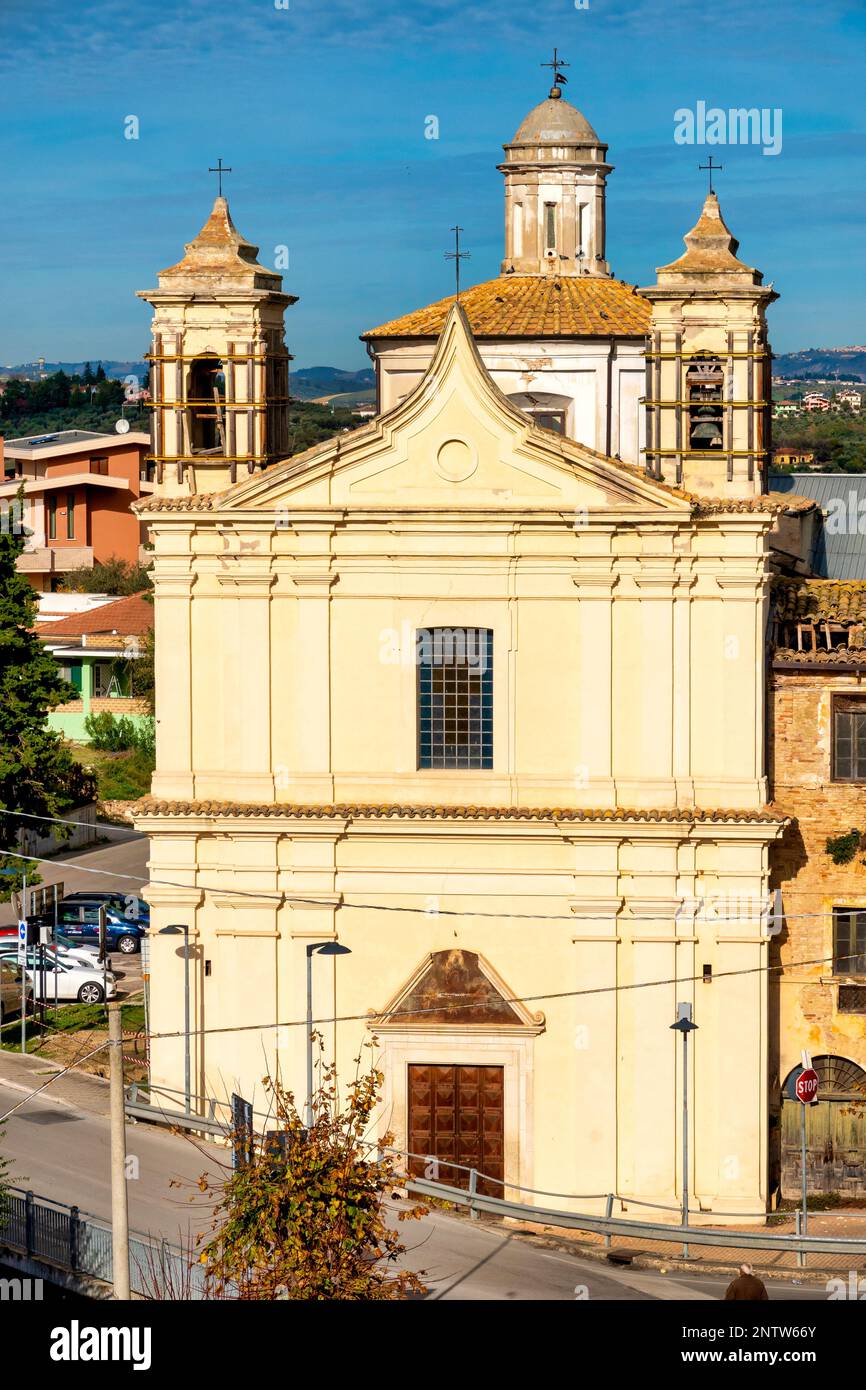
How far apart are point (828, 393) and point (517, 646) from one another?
16010 centimetres

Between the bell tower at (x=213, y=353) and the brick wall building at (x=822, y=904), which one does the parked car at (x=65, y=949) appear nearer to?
the bell tower at (x=213, y=353)

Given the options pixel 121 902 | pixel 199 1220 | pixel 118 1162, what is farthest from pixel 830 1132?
pixel 121 902

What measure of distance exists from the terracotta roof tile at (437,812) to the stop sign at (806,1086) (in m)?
4.00

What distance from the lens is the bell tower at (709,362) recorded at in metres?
39.7

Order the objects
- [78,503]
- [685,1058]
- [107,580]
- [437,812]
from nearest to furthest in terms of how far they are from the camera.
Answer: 1. [685,1058]
2. [437,812]
3. [107,580]
4. [78,503]

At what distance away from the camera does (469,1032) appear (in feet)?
129

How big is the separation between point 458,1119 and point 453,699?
647 centimetres

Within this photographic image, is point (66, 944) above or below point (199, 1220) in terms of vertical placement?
above

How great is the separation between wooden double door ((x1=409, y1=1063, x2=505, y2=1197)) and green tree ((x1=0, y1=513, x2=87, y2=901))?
60.0 feet

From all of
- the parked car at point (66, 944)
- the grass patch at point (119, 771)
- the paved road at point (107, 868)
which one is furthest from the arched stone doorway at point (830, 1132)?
the grass patch at point (119, 771)

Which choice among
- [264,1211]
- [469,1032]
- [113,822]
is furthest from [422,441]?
[113,822]

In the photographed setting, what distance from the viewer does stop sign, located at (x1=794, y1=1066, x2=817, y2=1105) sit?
129 ft

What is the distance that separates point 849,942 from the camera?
41.1 metres

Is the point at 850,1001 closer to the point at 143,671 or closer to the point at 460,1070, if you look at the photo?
the point at 460,1070
